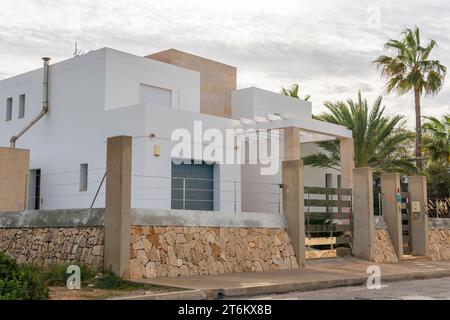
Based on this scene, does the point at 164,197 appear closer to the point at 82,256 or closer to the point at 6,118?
the point at 82,256

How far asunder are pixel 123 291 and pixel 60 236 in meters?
3.75

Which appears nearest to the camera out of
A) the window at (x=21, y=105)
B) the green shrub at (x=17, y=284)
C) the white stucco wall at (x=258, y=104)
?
the green shrub at (x=17, y=284)

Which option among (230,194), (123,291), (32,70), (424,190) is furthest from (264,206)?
(123,291)

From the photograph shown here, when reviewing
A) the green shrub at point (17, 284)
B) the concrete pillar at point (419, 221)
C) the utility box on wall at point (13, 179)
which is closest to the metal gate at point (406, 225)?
the concrete pillar at point (419, 221)

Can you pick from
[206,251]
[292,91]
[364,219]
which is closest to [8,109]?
[206,251]

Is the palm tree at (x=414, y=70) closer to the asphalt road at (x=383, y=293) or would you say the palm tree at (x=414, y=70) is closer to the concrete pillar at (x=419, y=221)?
the concrete pillar at (x=419, y=221)

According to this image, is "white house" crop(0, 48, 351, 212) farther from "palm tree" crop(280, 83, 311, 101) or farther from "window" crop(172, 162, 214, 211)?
"palm tree" crop(280, 83, 311, 101)

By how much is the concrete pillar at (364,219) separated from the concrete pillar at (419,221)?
3.22m

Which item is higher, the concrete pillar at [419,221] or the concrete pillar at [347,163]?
the concrete pillar at [347,163]

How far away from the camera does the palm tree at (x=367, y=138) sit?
27859 millimetres

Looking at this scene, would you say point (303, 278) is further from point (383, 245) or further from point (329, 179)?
point (329, 179)

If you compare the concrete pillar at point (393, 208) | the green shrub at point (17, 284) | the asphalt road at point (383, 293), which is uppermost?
the concrete pillar at point (393, 208)

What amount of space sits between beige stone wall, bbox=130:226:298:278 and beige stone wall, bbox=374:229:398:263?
4.14 m

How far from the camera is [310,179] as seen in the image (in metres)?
28.7
